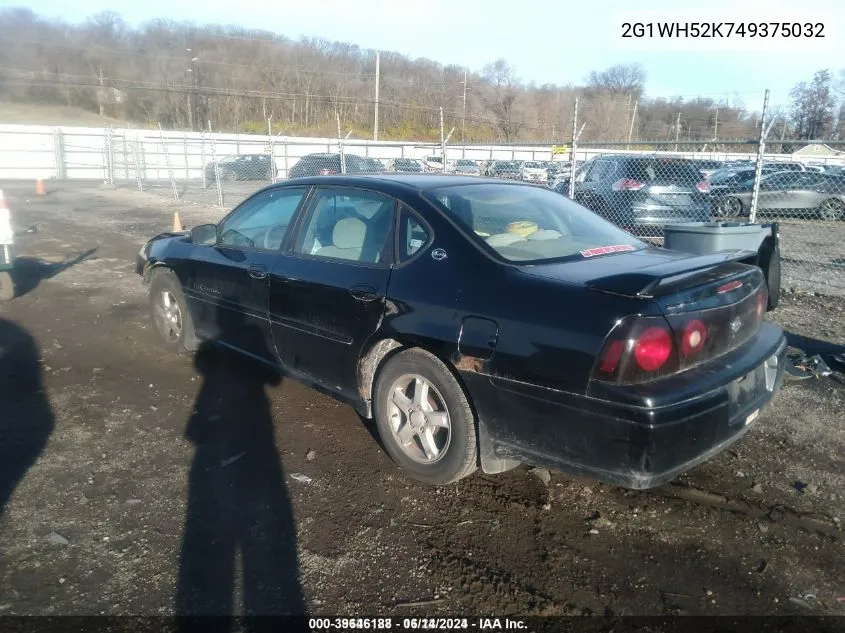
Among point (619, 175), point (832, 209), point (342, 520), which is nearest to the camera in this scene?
point (342, 520)

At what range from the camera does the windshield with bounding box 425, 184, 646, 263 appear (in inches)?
132

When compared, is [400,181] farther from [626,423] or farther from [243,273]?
[626,423]

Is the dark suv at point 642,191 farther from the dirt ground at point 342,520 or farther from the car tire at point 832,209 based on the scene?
the car tire at point 832,209

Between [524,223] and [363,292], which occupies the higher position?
[524,223]

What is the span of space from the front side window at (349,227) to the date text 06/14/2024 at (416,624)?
183cm

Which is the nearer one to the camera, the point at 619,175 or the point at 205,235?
the point at 205,235

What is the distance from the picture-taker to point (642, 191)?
10.0 meters

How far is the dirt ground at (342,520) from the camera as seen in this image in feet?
8.43

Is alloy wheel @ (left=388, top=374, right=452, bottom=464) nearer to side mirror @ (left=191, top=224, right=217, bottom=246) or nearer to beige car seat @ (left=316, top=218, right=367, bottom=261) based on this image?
beige car seat @ (left=316, top=218, right=367, bottom=261)

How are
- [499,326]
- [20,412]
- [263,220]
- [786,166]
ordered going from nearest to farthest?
[499,326] < [20,412] < [263,220] < [786,166]

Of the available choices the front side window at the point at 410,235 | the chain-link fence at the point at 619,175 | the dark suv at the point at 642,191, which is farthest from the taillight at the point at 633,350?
the dark suv at the point at 642,191

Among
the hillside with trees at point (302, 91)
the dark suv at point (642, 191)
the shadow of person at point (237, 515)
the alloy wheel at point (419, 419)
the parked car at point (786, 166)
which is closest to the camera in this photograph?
the shadow of person at point (237, 515)

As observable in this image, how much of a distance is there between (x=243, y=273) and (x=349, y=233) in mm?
1005

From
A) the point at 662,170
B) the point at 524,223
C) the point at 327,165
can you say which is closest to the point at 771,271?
the point at 524,223
